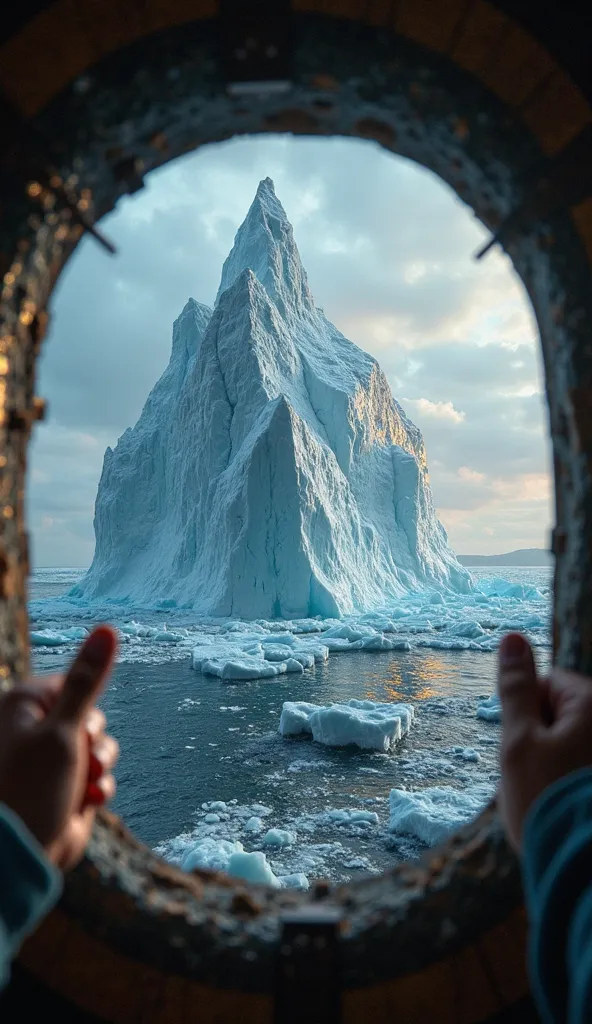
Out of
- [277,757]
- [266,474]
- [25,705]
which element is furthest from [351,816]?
[266,474]

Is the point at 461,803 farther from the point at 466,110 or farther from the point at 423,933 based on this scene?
the point at 466,110

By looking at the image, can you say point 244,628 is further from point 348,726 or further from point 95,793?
point 95,793

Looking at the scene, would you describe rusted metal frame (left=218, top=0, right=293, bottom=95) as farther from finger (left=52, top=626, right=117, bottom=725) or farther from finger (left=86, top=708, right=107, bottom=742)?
finger (left=86, top=708, right=107, bottom=742)

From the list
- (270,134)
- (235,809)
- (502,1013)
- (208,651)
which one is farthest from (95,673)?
(208,651)

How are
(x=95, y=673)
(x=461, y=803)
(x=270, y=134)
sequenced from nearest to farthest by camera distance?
1. (x=95, y=673)
2. (x=270, y=134)
3. (x=461, y=803)

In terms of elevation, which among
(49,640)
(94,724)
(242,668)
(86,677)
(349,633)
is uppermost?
(86,677)

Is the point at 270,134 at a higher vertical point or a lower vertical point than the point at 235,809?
higher

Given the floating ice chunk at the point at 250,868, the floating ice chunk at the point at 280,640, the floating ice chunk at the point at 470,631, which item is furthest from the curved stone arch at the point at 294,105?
the floating ice chunk at the point at 470,631

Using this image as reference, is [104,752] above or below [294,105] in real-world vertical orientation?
below
